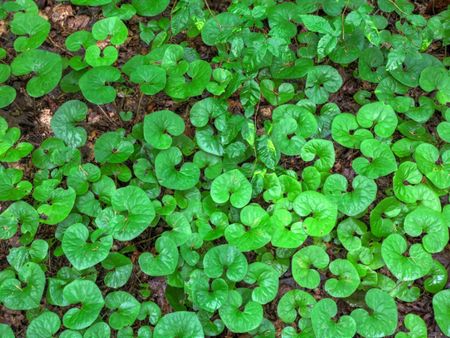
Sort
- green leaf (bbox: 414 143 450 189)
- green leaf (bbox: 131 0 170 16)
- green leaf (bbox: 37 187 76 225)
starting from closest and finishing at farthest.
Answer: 1. green leaf (bbox: 37 187 76 225)
2. green leaf (bbox: 414 143 450 189)
3. green leaf (bbox: 131 0 170 16)

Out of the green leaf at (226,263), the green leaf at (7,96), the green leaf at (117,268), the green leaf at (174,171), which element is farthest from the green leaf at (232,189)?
the green leaf at (7,96)

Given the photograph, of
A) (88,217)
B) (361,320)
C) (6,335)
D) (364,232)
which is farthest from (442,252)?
(6,335)

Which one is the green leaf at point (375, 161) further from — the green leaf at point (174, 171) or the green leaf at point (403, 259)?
the green leaf at point (174, 171)

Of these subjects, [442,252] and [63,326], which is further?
[442,252]

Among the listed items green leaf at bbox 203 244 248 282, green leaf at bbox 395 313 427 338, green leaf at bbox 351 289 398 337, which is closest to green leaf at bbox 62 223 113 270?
green leaf at bbox 203 244 248 282

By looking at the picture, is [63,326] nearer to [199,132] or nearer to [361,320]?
[199,132]

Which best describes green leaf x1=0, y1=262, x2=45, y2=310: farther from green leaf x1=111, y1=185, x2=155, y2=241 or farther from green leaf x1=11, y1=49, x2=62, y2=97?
green leaf x1=11, y1=49, x2=62, y2=97

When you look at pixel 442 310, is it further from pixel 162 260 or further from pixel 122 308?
pixel 122 308

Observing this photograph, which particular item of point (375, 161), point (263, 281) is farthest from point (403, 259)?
point (263, 281)
